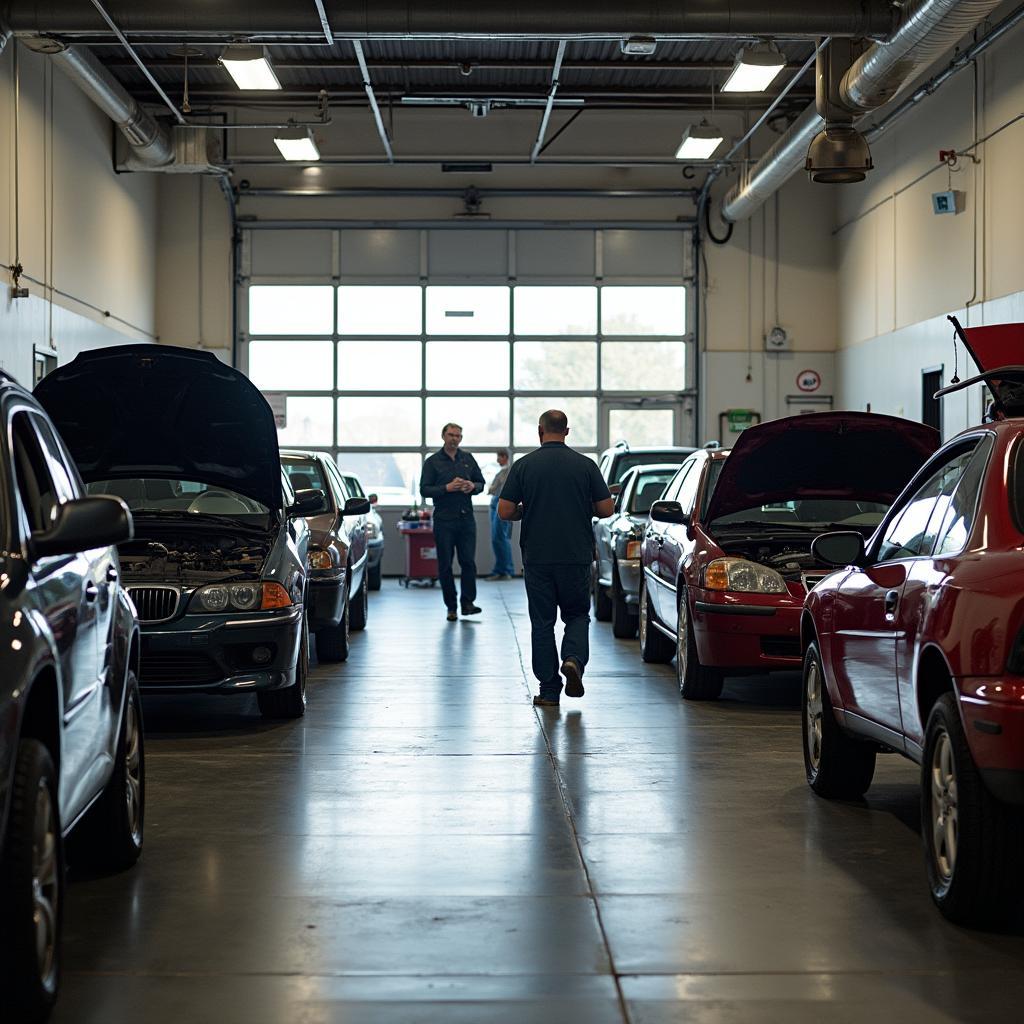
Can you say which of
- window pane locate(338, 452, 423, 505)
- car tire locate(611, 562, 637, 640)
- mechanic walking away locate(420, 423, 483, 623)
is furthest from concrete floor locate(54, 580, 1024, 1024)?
window pane locate(338, 452, 423, 505)

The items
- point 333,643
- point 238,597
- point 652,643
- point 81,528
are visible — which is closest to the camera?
point 81,528

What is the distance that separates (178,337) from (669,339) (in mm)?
7694

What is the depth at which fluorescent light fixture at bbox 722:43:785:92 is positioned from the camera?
1541cm

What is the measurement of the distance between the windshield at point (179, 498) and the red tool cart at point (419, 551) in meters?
12.0

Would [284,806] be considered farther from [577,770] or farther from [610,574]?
[610,574]

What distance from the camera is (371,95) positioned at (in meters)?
19.1

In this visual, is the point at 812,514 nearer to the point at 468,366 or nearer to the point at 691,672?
the point at 691,672

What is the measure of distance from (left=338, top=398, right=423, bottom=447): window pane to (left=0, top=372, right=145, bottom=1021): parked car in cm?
1922

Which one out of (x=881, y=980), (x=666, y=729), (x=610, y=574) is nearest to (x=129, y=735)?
(x=881, y=980)

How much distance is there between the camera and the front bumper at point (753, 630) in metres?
9.27

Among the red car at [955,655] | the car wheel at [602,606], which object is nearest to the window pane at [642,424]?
the car wheel at [602,606]

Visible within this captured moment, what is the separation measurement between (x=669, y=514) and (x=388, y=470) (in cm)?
1461

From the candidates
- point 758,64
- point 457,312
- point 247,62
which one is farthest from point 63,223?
point 758,64

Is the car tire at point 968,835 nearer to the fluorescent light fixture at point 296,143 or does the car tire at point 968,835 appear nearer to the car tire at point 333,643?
the car tire at point 333,643
